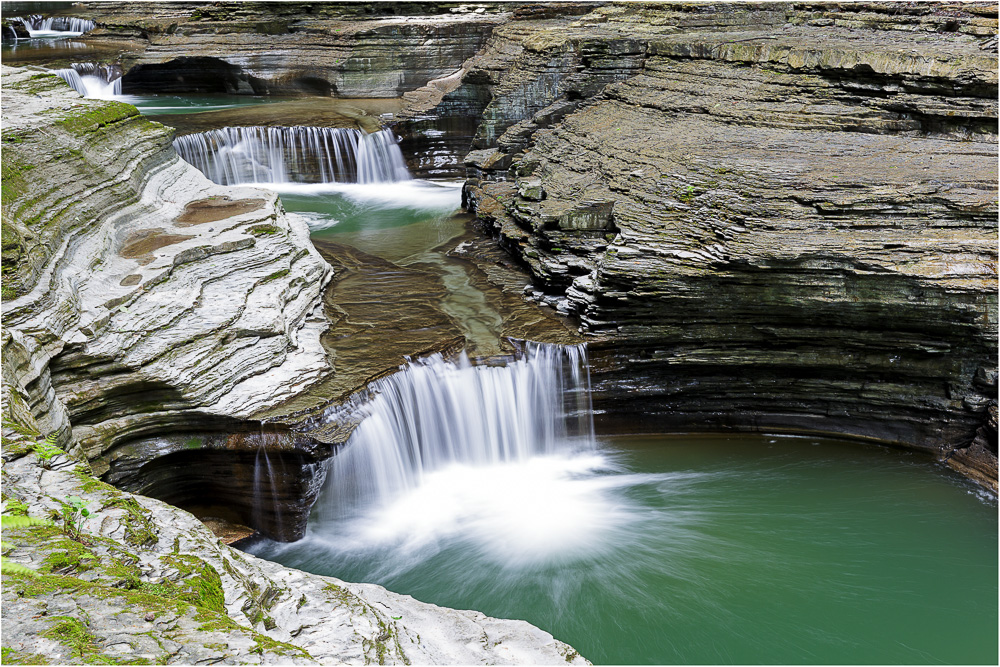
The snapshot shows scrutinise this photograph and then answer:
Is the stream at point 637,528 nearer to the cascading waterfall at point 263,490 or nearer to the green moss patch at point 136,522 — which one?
the cascading waterfall at point 263,490

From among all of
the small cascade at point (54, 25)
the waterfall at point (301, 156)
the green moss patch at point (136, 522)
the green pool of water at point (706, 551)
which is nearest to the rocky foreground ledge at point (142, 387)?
the green moss patch at point (136, 522)

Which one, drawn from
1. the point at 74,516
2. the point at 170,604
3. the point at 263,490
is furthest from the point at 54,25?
the point at 170,604

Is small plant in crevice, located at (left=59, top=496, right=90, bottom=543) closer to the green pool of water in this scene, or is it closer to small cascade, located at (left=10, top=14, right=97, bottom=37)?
the green pool of water

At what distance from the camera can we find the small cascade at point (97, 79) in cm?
1733

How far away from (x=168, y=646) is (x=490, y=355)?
201 inches

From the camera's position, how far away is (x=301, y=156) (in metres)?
14.3

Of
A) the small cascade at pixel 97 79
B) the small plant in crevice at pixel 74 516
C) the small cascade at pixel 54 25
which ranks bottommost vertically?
the small plant in crevice at pixel 74 516

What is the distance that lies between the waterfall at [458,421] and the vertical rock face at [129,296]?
0.70 meters

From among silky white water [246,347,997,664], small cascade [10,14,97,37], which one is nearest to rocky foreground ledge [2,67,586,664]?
silky white water [246,347,997,664]

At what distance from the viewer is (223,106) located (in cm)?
1684

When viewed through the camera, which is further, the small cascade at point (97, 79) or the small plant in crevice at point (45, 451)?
the small cascade at point (97, 79)

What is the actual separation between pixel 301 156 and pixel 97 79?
6.92 metres

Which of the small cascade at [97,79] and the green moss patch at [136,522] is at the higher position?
the small cascade at [97,79]

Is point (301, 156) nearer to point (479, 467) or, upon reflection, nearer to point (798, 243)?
point (479, 467)
